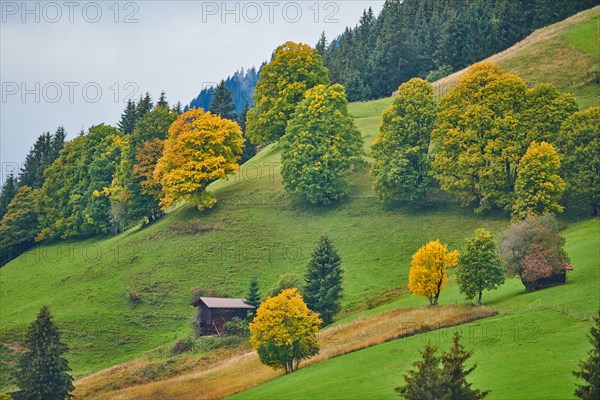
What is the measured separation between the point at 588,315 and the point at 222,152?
5748 centimetres

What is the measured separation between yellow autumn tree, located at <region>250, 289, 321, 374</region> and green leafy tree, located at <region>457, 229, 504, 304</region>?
1176 cm

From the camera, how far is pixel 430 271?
70.2 meters

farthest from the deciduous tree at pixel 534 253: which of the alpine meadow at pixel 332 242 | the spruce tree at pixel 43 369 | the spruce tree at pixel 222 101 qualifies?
the spruce tree at pixel 222 101

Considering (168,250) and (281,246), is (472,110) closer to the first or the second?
(281,246)

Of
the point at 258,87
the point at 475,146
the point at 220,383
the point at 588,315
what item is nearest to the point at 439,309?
the point at 588,315

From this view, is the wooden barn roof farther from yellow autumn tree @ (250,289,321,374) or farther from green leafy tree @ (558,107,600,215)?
green leafy tree @ (558,107,600,215)

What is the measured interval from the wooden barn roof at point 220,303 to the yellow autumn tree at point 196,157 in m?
24.1

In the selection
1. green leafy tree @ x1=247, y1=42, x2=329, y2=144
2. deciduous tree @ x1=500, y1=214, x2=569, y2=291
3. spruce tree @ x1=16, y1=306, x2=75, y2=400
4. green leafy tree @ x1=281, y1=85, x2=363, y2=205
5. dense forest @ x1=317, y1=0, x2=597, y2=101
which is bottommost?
spruce tree @ x1=16, y1=306, x2=75, y2=400

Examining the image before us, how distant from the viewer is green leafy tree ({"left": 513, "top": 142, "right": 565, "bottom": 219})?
8144cm

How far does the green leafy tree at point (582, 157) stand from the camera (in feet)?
271

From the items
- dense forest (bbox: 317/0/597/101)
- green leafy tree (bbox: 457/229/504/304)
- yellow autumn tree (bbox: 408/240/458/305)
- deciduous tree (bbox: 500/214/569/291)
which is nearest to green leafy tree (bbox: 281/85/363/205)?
yellow autumn tree (bbox: 408/240/458/305)

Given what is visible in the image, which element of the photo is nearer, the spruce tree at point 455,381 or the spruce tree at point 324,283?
the spruce tree at point 455,381

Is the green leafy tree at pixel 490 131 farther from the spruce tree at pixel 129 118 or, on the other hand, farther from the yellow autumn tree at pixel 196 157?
the spruce tree at pixel 129 118

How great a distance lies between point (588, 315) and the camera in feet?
188
